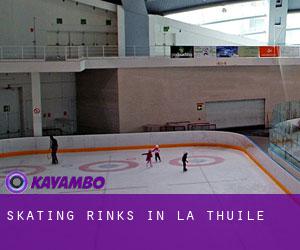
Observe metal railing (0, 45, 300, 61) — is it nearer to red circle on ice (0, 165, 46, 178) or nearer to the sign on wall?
the sign on wall

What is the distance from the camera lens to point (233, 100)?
85.5 feet

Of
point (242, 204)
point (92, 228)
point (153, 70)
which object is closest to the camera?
point (92, 228)

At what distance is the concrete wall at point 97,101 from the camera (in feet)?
78.3

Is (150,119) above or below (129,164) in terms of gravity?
above

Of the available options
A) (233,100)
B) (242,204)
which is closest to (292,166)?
(242,204)

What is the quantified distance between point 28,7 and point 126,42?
5871mm

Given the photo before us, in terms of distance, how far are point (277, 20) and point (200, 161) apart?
13.6m

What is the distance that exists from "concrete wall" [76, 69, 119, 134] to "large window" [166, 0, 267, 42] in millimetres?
8758

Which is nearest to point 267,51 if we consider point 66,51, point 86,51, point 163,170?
point 86,51

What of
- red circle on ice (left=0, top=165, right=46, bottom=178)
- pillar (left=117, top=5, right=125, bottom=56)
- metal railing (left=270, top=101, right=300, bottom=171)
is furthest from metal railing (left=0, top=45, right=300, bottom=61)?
metal railing (left=270, top=101, right=300, bottom=171)

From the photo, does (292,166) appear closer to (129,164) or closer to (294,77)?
(129,164)

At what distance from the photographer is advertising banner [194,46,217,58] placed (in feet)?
80.5

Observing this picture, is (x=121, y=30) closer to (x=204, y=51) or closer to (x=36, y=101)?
(x=204, y=51)

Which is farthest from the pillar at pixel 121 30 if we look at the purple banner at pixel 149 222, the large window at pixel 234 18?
the purple banner at pixel 149 222
